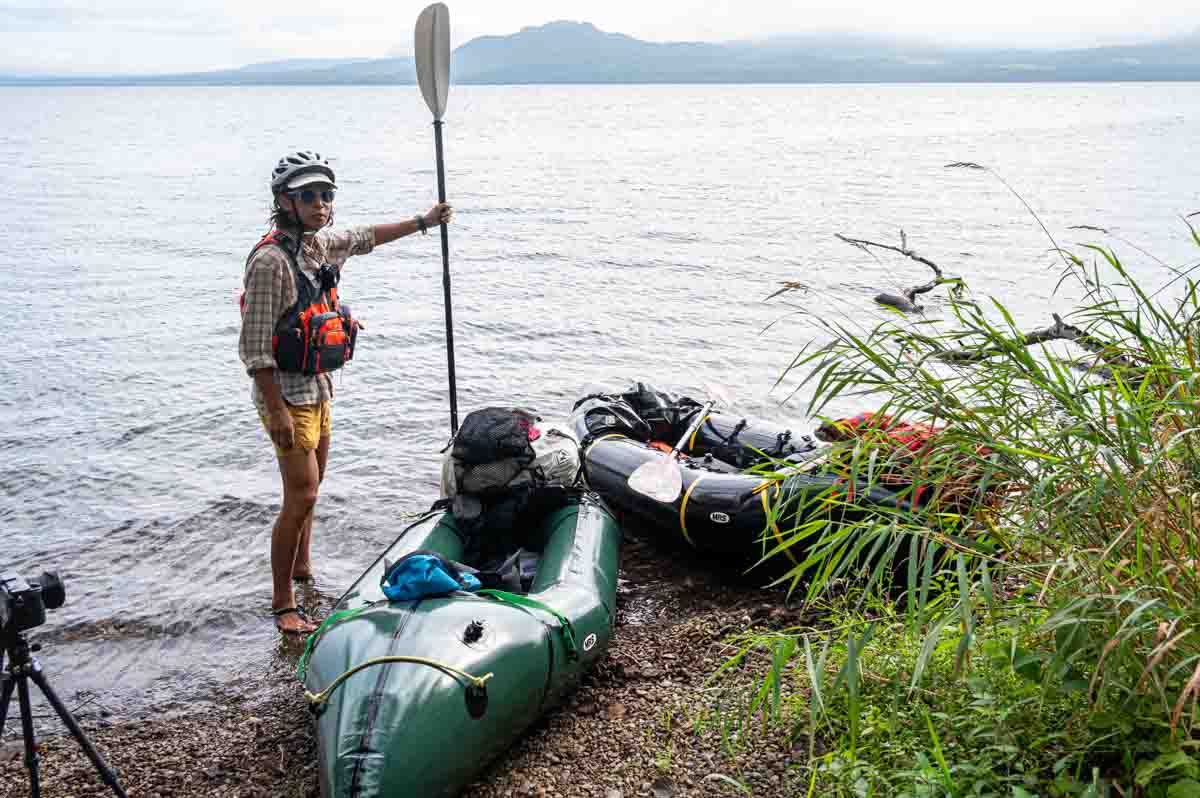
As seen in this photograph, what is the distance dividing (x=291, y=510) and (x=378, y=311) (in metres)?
8.21

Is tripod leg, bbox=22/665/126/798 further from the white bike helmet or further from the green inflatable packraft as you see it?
the white bike helmet

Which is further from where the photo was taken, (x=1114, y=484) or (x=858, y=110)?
(x=858, y=110)

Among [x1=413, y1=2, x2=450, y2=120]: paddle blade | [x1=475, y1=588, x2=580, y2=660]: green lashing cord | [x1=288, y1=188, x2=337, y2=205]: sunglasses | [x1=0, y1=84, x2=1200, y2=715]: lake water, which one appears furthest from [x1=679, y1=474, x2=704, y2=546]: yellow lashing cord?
[x1=413, y1=2, x2=450, y2=120]: paddle blade

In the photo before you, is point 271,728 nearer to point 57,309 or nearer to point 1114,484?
point 1114,484

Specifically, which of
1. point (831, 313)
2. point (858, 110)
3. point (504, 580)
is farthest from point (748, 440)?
point (858, 110)

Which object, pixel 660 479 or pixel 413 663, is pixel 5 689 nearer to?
pixel 413 663

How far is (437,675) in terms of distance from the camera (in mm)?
3111

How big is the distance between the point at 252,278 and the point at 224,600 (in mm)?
2087

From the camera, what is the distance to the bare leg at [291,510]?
429 cm

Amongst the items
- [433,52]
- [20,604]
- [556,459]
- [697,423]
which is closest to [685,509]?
[556,459]

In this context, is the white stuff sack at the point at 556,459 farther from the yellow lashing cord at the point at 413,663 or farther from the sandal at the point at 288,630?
the yellow lashing cord at the point at 413,663

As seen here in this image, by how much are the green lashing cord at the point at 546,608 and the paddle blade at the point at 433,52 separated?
340cm

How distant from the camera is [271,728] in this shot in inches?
159

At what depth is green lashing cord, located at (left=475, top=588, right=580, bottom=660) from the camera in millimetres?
3645
